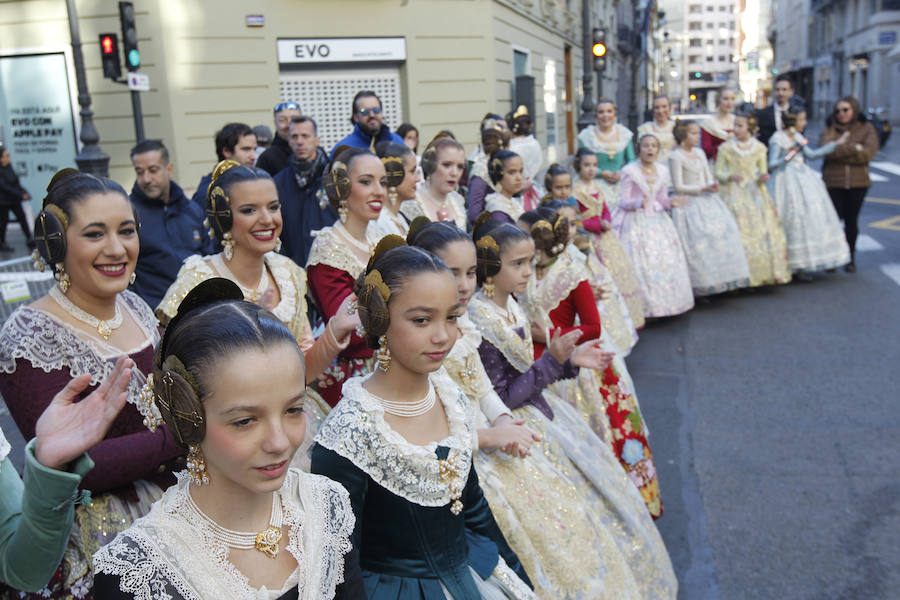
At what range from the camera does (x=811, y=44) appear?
6581 centimetres

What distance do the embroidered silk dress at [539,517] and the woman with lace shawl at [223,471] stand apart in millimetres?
1454

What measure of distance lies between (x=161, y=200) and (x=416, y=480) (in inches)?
138

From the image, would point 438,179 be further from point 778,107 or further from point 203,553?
point 778,107

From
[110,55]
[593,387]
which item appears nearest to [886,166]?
[110,55]

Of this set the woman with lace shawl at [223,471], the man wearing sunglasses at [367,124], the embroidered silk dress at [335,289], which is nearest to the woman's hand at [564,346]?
the embroidered silk dress at [335,289]

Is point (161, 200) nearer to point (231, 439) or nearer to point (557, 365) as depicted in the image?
point (557, 365)

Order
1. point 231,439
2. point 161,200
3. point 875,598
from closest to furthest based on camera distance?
point 231,439 → point 875,598 → point 161,200

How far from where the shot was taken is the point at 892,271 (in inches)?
414

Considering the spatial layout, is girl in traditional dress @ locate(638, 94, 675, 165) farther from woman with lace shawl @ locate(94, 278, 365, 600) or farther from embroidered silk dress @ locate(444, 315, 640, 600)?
woman with lace shawl @ locate(94, 278, 365, 600)

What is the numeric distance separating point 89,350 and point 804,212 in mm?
9303

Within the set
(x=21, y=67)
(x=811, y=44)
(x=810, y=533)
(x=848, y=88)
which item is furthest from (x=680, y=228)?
(x=811, y=44)

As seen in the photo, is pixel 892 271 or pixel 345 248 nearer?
pixel 345 248

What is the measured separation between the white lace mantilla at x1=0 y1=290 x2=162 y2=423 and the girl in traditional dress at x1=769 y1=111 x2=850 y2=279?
916cm

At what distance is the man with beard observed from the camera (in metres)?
5.59
